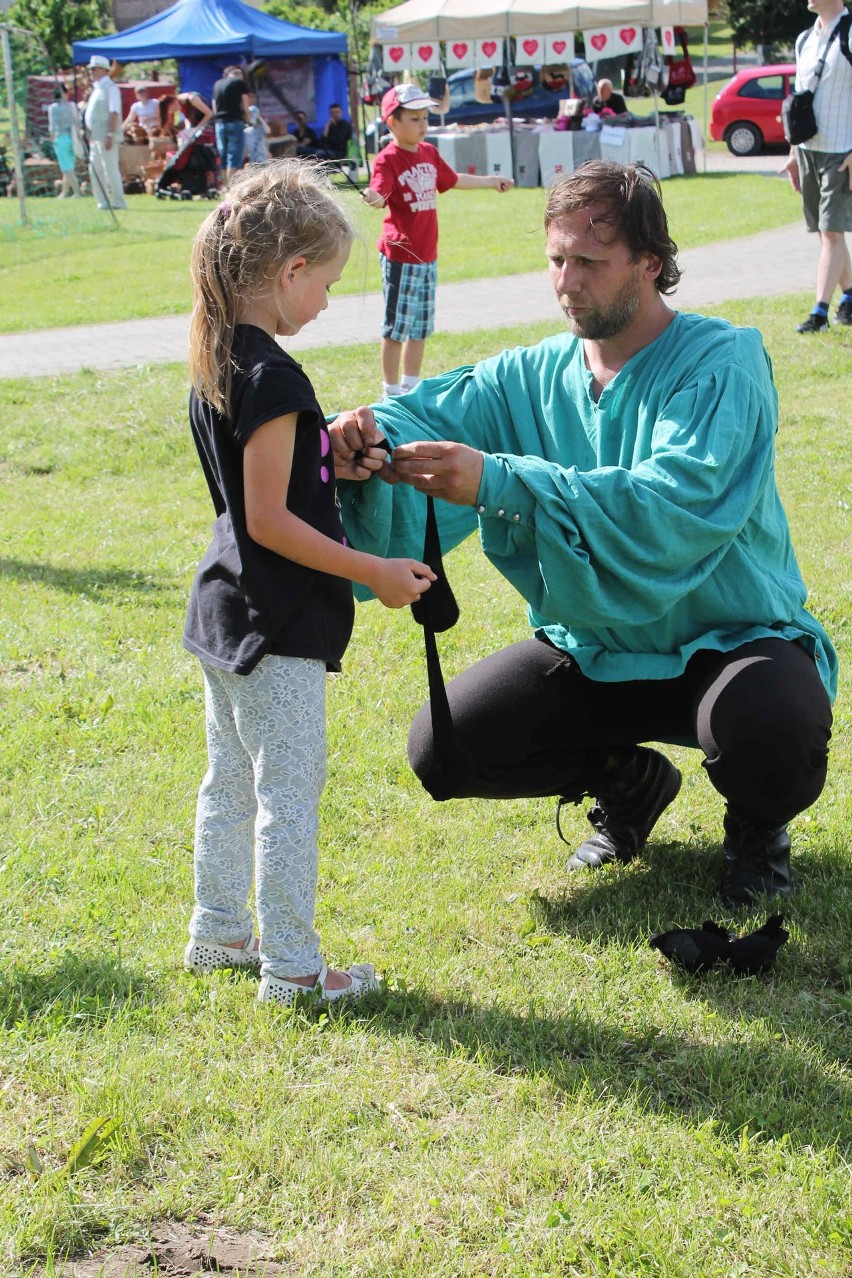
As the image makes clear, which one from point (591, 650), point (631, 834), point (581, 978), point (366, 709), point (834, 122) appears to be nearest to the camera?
point (581, 978)

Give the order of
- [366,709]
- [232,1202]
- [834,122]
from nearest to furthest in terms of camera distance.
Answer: [232,1202] < [366,709] < [834,122]

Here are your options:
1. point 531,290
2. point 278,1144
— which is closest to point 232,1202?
point 278,1144

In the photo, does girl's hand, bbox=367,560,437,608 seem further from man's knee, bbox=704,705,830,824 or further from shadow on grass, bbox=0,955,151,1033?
shadow on grass, bbox=0,955,151,1033

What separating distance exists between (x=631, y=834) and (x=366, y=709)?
3.78 ft

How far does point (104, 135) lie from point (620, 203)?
19.2 meters

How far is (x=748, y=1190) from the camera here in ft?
7.29

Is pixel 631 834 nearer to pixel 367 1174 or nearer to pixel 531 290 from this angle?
pixel 367 1174

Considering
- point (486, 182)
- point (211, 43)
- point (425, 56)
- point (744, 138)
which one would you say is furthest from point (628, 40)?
point (486, 182)

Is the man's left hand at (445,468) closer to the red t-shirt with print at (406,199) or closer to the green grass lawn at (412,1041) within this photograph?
the green grass lawn at (412,1041)

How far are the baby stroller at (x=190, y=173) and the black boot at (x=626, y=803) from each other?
883 inches

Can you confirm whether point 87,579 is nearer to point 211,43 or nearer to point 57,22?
point 211,43

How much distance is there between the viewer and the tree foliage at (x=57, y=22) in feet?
124

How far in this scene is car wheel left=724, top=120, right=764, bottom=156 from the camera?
26.3 metres

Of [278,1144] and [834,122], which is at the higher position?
[834,122]
